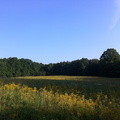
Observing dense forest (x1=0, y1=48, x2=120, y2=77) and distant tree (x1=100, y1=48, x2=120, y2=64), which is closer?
dense forest (x1=0, y1=48, x2=120, y2=77)

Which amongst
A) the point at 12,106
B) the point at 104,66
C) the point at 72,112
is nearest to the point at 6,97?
the point at 12,106

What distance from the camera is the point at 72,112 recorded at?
427 cm

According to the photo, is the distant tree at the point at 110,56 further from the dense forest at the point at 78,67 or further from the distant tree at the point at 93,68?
the distant tree at the point at 93,68

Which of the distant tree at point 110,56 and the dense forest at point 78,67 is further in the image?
the distant tree at point 110,56

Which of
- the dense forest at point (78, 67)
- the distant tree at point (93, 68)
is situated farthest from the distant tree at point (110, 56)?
the distant tree at point (93, 68)

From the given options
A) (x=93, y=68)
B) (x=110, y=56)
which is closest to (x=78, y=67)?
(x=93, y=68)

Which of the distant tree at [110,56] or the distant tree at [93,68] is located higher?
the distant tree at [110,56]

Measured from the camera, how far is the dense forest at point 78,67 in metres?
54.5

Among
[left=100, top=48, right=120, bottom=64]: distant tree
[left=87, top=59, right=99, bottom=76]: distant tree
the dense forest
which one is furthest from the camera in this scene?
[left=87, top=59, right=99, bottom=76]: distant tree

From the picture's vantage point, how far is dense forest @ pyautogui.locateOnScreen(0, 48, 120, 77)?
179 ft

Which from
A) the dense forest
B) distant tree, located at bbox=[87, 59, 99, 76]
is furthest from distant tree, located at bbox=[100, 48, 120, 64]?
distant tree, located at bbox=[87, 59, 99, 76]

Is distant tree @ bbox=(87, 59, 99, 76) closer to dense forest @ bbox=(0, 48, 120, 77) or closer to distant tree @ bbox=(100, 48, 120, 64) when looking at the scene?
dense forest @ bbox=(0, 48, 120, 77)

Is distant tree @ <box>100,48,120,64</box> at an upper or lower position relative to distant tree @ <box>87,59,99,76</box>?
upper

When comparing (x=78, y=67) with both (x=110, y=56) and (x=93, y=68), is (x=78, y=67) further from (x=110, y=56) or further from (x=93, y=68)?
(x=110, y=56)
